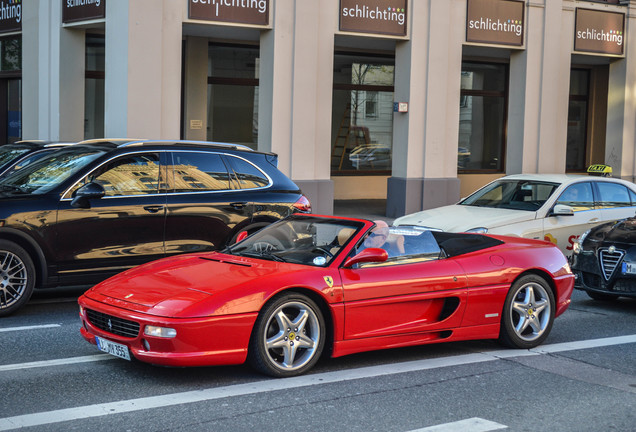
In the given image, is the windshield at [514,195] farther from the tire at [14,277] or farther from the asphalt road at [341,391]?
the tire at [14,277]

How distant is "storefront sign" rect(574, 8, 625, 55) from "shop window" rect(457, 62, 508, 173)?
9.43 ft

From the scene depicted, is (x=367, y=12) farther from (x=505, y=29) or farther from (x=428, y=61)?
(x=505, y=29)

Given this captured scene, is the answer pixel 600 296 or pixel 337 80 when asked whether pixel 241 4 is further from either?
pixel 600 296

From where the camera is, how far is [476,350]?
775 centimetres

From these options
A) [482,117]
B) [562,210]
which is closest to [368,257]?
[562,210]

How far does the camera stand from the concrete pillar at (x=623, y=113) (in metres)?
22.8

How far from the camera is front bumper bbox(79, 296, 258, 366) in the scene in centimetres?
606

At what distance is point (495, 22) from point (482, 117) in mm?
4261

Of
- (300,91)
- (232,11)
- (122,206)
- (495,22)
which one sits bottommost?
(122,206)

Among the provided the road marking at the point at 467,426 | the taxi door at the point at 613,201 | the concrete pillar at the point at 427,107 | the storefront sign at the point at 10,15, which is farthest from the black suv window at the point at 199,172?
the storefront sign at the point at 10,15

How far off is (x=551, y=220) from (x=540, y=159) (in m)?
9.57

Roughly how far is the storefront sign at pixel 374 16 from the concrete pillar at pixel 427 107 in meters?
0.35

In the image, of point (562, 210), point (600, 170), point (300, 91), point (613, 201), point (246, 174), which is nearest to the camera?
point (246, 174)

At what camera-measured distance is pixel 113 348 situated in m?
6.37
